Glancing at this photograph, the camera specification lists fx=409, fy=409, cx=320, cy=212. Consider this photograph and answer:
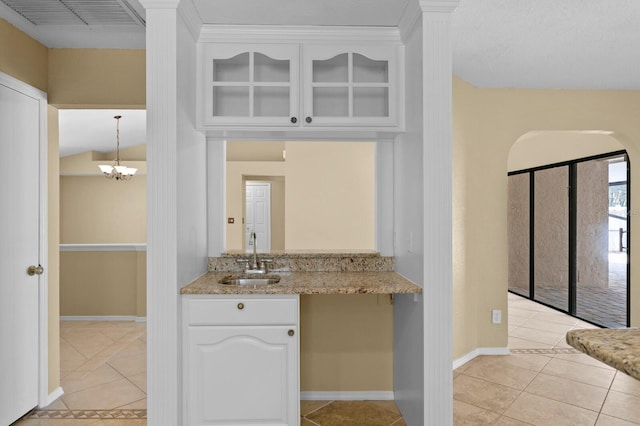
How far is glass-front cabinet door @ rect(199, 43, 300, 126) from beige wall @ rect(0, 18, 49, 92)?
3.79 feet

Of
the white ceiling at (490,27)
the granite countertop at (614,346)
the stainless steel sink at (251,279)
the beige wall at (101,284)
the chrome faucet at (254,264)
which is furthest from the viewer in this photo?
the beige wall at (101,284)

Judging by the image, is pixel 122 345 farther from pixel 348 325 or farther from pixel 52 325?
pixel 348 325

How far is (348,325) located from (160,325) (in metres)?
1.24

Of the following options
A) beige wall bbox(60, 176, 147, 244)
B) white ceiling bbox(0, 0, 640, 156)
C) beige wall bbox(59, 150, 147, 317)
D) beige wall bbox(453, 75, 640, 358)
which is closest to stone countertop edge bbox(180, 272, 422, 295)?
beige wall bbox(453, 75, 640, 358)

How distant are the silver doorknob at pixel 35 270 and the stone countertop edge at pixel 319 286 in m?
1.07

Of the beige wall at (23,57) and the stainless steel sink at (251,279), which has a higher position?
the beige wall at (23,57)

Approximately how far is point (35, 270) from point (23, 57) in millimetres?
1323

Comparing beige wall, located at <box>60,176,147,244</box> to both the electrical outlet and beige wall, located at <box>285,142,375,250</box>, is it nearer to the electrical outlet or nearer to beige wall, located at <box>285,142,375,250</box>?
beige wall, located at <box>285,142,375,250</box>

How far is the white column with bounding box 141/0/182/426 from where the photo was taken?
1.99m

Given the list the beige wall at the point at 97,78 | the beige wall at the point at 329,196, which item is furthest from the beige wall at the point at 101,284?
the beige wall at the point at 97,78

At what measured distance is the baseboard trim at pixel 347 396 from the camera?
2713mm

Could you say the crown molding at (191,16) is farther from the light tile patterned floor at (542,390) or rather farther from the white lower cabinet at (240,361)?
the light tile patterned floor at (542,390)

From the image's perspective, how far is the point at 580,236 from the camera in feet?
15.3

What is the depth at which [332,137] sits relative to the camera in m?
2.63
